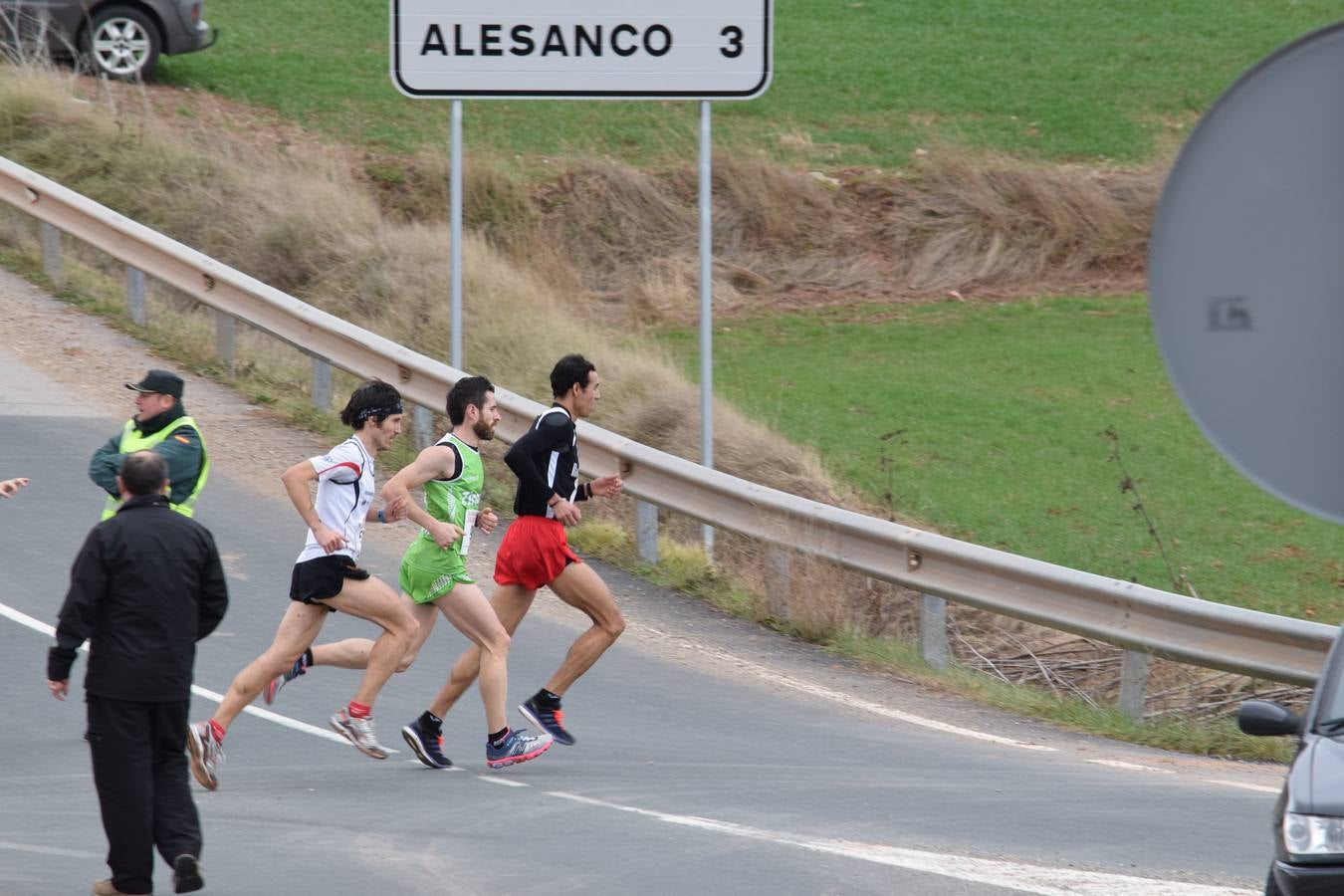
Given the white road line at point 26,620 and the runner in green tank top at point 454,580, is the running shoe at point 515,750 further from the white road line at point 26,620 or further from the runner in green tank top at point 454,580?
the white road line at point 26,620

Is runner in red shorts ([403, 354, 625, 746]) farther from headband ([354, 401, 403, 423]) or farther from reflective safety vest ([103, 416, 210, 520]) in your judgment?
reflective safety vest ([103, 416, 210, 520])

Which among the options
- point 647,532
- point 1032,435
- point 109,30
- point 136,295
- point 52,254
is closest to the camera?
point 647,532

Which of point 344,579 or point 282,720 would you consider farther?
point 282,720

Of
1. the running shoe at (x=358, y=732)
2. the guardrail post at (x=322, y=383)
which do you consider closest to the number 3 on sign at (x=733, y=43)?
the guardrail post at (x=322, y=383)

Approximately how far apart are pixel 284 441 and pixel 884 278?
11572 millimetres

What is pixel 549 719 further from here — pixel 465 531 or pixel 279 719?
pixel 279 719

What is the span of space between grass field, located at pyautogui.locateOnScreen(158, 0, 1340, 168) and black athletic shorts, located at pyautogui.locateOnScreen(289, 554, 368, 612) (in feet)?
55.7

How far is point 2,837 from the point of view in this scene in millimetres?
7000

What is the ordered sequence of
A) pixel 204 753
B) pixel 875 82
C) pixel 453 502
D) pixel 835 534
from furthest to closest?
pixel 875 82, pixel 835 534, pixel 453 502, pixel 204 753

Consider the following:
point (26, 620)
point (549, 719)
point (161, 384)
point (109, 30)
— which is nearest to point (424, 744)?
point (549, 719)

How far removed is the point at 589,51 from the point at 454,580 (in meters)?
5.85

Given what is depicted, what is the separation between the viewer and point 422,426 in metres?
13.7

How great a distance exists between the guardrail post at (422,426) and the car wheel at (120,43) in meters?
10.8

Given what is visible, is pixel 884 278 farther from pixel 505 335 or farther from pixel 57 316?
pixel 57 316
